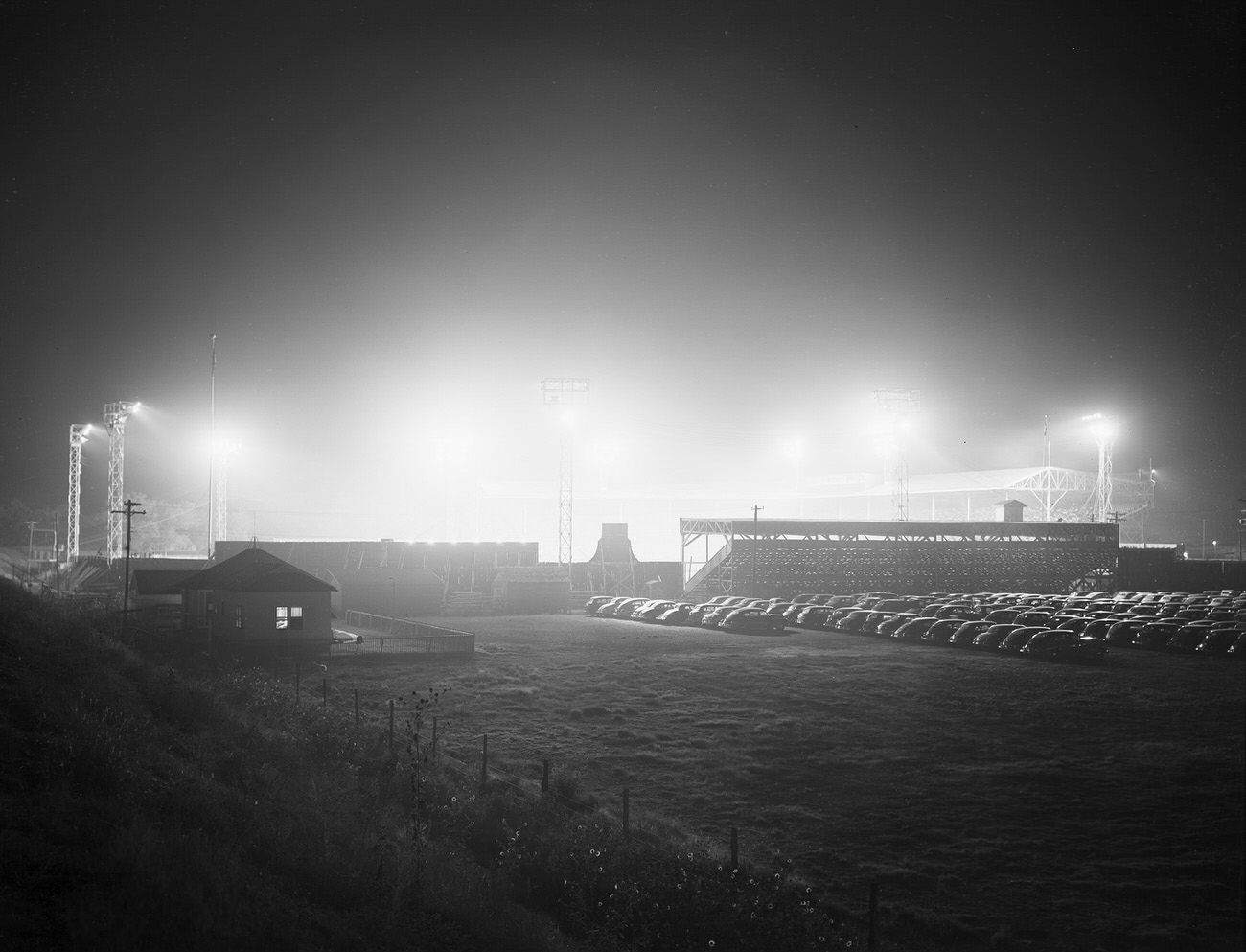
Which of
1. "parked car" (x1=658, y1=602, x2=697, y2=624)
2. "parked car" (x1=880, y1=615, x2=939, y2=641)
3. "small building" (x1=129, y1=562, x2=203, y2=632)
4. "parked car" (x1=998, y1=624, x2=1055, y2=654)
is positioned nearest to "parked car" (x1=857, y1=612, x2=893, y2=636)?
"parked car" (x1=880, y1=615, x2=939, y2=641)

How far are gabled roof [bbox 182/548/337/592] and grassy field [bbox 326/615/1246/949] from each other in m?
3.99

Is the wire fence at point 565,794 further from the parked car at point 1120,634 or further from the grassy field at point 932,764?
the parked car at point 1120,634

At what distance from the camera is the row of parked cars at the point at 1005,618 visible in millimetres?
33312

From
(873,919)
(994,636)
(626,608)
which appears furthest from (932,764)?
(626,608)

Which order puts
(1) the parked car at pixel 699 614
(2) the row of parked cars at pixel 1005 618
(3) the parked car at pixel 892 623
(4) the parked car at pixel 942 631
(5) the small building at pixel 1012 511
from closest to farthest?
(2) the row of parked cars at pixel 1005 618 < (4) the parked car at pixel 942 631 < (3) the parked car at pixel 892 623 < (1) the parked car at pixel 699 614 < (5) the small building at pixel 1012 511

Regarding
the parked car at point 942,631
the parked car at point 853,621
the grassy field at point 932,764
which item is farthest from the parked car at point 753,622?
the grassy field at point 932,764

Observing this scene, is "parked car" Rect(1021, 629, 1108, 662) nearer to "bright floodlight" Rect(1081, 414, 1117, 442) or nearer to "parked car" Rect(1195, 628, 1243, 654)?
"parked car" Rect(1195, 628, 1243, 654)

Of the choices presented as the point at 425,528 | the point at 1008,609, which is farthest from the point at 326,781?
the point at 425,528

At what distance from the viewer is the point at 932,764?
18766mm

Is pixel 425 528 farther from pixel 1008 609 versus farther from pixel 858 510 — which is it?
pixel 1008 609

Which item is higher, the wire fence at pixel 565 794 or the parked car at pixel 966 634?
the parked car at pixel 966 634

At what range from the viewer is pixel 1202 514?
4220 inches

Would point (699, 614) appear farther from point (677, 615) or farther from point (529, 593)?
point (529, 593)

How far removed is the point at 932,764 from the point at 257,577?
2790 centimetres
